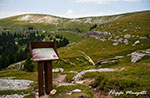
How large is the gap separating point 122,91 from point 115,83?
226 centimetres

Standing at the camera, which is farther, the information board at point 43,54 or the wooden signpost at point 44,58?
the wooden signpost at point 44,58

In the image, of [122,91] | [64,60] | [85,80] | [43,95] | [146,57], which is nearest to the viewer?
[122,91]

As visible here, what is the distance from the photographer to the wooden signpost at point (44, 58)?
1839 cm

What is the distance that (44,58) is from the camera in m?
18.4

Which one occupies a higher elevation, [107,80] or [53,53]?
[53,53]

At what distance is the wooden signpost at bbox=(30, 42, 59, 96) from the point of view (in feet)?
60.3

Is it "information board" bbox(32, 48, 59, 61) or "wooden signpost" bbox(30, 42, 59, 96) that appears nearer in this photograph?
"information board" bbox(32, 48, 59, 61)

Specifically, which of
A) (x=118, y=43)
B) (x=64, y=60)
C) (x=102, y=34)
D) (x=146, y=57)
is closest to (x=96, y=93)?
(x=146, y=57)

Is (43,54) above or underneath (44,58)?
above

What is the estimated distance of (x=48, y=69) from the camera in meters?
19.5

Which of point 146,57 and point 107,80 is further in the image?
point 146,57

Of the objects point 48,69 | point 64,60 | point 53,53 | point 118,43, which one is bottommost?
point 64,60

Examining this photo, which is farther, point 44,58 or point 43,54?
point 43,54

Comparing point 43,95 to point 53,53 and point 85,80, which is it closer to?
point 53,53
